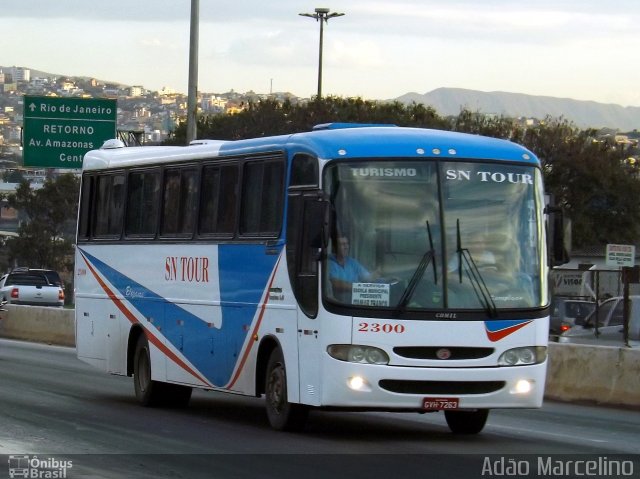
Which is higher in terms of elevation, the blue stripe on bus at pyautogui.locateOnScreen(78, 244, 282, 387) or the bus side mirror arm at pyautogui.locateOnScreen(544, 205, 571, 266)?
the bus side mirror arm at pyautogui.locateOnScreen(544, 205, 571, 266)

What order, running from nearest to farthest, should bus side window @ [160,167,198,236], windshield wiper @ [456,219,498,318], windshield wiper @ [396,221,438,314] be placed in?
windshield wiper @ [396,221,438,314] → windshield wiper @ [456,219,498,318] → bus side window @ [160,167,198,236]

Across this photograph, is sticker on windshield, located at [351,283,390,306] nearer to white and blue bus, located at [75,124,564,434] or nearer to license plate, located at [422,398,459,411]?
white and blue bus, located at [75,124,564,434]

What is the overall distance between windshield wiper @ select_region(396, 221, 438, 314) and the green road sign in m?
25.8

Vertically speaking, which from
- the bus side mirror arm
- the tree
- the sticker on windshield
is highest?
the bus side mirror arm

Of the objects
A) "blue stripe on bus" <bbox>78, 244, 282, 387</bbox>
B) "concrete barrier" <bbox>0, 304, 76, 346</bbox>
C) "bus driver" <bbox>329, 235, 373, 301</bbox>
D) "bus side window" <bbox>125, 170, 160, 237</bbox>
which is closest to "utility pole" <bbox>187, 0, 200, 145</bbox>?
"concrete barrier" <bbox>0, 304, 76, 346</bbox>

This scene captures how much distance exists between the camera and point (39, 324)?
34.4 meters

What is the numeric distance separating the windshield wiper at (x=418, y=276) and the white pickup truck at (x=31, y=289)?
31210 millimetres

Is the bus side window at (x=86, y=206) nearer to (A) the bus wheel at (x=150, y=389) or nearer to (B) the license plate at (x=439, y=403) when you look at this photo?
(A) the bus wheel at (x=150, y=389)

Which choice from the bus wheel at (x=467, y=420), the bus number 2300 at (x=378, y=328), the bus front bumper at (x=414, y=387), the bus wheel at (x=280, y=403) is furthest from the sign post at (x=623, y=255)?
the bus number 2300 at (x=378, y=328)

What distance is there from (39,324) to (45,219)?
1715 inches

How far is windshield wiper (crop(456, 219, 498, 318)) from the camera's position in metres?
13.3

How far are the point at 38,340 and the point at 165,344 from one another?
57.9 feet

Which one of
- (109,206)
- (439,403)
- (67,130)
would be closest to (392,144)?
(439,403)

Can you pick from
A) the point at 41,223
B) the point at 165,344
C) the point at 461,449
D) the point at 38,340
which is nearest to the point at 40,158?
the point at 38,340
